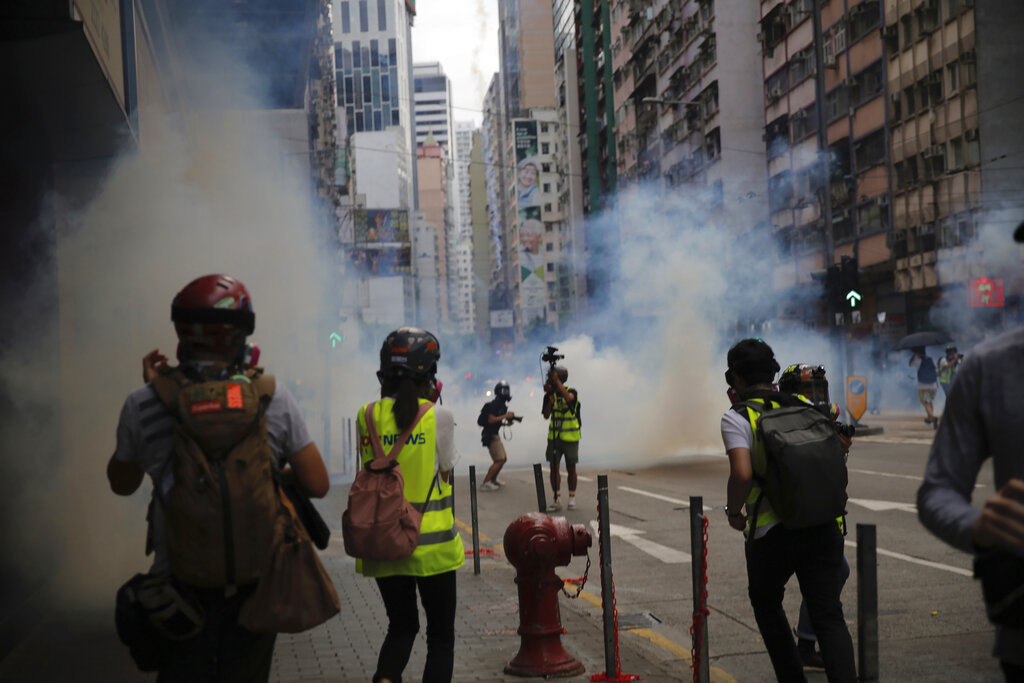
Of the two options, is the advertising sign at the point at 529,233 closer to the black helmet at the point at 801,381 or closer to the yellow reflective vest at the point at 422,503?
the black helmet at the point at 801,381

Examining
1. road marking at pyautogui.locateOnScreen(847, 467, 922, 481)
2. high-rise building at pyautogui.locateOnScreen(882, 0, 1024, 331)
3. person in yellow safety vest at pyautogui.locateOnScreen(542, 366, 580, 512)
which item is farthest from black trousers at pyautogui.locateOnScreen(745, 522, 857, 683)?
high-rise building at pyautogui.locateOnScreen(882, 0, 1024, 331)

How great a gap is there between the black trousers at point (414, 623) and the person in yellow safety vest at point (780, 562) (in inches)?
46.0

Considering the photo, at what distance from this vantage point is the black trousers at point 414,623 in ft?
14.1

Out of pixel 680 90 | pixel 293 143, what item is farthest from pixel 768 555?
pixel 680 90

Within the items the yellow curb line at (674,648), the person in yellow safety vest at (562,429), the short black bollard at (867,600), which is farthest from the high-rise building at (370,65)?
the short black bollard at (867,600)

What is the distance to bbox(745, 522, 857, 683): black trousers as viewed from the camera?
439 centimetres

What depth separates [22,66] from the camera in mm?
6527

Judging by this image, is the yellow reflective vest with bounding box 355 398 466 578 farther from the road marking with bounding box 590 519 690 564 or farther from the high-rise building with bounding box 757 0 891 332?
the high-rise building with bounding box 757 0 891 332

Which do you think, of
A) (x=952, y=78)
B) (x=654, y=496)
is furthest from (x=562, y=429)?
(x=952, y=78)

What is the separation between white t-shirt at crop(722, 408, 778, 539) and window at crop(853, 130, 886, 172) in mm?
35457

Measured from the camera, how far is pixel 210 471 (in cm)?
298

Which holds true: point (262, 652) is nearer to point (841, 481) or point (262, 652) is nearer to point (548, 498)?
point (841, 481)

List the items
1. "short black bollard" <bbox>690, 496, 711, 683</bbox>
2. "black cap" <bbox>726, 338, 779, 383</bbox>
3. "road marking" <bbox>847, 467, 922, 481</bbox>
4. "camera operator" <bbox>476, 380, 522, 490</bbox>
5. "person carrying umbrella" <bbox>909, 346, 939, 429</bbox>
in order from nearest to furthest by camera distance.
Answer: "black cap" <bbox>726, 338, 779, 383</bbox>, "short black bollard" <bbox>690, 496, 711, 683</bbox>, "road marking" <bbox>847, 467, 922, 481</bbox>, "camera operator" <bbox>476, 380, 522, 490</bbox>, "person carrying umbrella" <bbox>909, 346, 939, 429</bbox>

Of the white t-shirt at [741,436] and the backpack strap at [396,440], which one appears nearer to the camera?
the backpack strap at [396,440]
